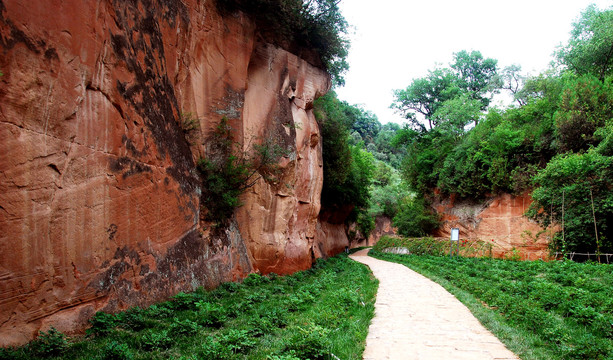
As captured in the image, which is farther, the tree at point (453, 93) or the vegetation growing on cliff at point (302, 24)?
the tree at point (453, 93)

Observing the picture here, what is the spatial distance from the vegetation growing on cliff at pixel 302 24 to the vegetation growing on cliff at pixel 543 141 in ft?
43.8

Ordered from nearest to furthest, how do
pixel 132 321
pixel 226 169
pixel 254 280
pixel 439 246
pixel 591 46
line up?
1. pixel 132 321
2. pixel 254 280
3. pixel 226 169
4. pixel 591 46
5. pixel 439 246

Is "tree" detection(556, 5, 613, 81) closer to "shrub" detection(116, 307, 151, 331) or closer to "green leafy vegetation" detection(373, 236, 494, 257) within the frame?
"green leafy vegetation" detection(373, 236, 494, 257)

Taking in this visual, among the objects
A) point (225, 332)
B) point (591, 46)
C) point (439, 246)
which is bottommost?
point (439, 246)

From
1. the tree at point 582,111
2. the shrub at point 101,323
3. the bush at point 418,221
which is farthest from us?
the bush at point 418,221

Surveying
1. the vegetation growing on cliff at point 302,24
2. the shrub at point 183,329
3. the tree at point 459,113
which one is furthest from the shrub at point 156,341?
the tree at point 459,113

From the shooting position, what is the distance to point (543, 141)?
2412cm

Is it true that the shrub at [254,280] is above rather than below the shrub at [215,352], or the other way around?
below

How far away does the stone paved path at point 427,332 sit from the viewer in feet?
17.0

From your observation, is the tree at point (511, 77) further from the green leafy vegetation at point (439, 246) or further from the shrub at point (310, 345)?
the shrub at point (310, 345)

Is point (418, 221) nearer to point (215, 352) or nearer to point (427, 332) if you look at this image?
point (427, 332)

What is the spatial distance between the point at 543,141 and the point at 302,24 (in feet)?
60.4

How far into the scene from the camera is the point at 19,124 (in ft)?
17.8

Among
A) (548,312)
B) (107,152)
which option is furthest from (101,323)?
(548,312)
